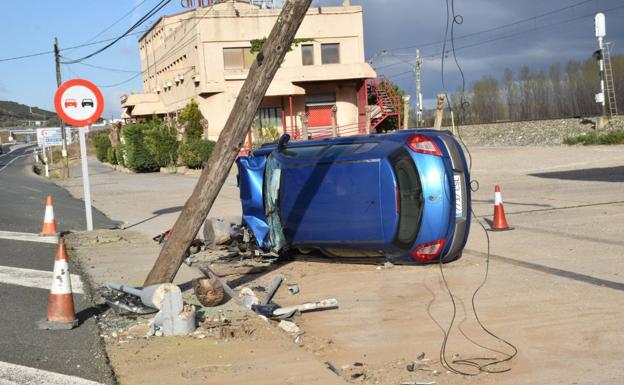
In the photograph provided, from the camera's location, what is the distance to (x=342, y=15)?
153 feet

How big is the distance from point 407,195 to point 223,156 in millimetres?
2403

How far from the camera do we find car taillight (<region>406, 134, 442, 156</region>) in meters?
8.30

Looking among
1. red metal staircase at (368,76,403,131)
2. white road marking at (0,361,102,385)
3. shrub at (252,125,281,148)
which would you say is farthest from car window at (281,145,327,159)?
red metal staircase at (368,76,403,131)

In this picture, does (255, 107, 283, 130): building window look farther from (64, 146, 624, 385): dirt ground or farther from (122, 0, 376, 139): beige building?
(64, 146, 624, 385): dirt ground

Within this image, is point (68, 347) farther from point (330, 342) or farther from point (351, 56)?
point (351, 56)

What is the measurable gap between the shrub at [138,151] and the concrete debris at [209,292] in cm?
3714

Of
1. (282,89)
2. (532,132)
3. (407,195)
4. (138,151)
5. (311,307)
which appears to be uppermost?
(282,89)

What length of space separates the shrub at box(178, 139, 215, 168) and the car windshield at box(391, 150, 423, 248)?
2835cm

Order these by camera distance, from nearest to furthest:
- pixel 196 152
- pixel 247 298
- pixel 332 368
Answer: pixel 332 368 < pixel 247 298 < pixel 196 152

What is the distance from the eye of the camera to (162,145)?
41.1 meters

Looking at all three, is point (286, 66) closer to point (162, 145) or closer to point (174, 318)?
point (162, 145)

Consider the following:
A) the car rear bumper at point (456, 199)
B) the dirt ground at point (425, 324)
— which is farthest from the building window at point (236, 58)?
the car rear bumper at point (456, 199)

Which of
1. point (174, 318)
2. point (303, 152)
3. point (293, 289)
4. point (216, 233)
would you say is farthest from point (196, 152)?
point (174, 318)

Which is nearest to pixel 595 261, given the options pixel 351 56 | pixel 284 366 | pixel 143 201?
pixel 284 366
